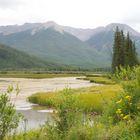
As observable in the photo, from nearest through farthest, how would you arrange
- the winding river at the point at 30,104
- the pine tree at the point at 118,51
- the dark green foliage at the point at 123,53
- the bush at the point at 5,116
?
the bush at the point at 5,116
the winding river at the point at 30,104
the dark green foliage at the point at 123,53
the pine tree at the point at 118,51

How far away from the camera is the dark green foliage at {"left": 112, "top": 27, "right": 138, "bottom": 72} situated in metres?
100

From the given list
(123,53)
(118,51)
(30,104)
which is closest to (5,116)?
(30,104)

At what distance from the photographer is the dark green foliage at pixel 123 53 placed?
100 meters

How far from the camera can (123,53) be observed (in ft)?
333

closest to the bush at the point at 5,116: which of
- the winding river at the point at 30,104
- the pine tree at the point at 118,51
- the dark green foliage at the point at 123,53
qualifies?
the winding river at the point at 30,104

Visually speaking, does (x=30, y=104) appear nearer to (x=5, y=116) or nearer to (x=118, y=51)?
(x=5, y=116)

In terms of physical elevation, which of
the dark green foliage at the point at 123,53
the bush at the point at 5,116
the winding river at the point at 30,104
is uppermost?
the dark green foliage at the point at 123,53

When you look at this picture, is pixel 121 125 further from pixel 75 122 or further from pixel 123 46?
pixel 123 46

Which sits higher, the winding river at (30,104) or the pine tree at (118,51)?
the pine tree at (118,51)

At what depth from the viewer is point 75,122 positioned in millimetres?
12828

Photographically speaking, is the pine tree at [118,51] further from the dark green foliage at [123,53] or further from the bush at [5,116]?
the bush at [5,116]

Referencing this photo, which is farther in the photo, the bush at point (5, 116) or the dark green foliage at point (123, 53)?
the dark green foliage at point (123, 53)

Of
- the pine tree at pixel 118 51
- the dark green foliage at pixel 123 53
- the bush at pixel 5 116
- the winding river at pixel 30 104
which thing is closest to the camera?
the bush at pixel 5 116

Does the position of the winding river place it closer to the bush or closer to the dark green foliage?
Result: the bush
